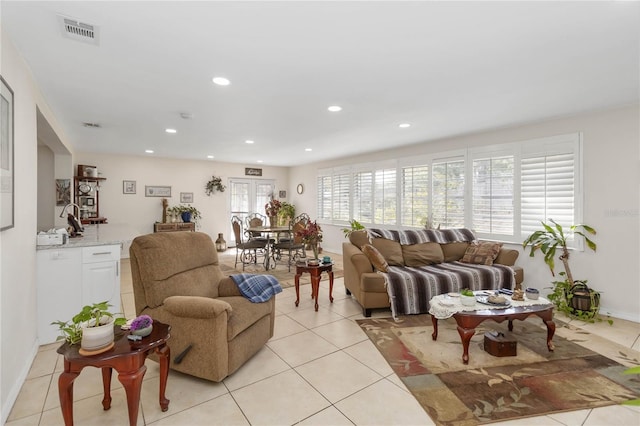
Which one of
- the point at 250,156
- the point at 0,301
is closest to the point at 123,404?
the point at 0,301

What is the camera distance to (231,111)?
3.67 m

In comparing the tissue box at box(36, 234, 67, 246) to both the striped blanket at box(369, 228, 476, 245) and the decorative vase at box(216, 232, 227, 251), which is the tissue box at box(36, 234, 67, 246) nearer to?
the striped blanket at box(369, 228, 476, 245)

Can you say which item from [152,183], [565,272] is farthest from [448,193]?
[152,183]

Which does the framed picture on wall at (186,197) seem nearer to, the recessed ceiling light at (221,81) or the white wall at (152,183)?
the white wall at (152,183)

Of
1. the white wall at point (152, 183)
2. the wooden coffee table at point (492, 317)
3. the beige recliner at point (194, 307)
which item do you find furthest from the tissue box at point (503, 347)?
the white wall at point (152, 183)

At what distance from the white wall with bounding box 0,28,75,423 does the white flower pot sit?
80cm

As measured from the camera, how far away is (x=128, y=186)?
7090mm

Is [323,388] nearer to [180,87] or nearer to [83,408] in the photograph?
[83,408]

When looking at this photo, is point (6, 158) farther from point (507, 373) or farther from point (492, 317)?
point (507, 373)

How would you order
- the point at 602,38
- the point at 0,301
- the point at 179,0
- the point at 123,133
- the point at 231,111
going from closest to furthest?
the point at 179,0 → the point at 0,301 → the point at 602,38 → the point at 231,111 → the point at 123,133

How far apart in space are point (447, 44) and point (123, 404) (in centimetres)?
322

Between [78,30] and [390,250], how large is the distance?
3726mm

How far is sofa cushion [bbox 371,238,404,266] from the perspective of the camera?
4102mm

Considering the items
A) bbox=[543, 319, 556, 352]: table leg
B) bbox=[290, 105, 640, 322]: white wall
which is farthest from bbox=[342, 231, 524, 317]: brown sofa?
bbox=[543, 319, 556, 352]: table leg
